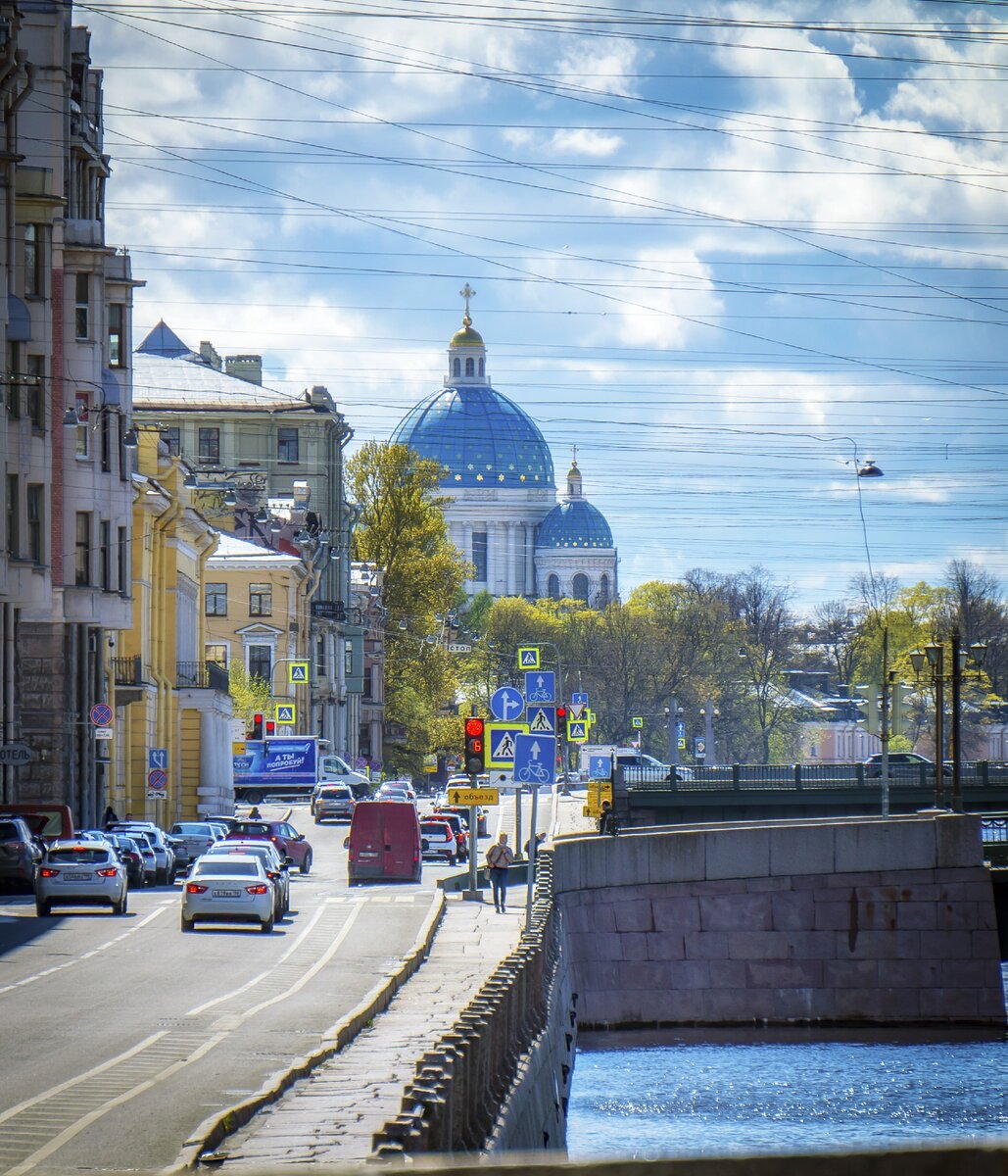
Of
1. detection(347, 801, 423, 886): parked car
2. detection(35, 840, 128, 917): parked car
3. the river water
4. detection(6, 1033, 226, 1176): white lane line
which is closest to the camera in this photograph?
detection(6, 1033, 226, 1176): white lane line

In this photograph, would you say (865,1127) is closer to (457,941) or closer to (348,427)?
(457,941)

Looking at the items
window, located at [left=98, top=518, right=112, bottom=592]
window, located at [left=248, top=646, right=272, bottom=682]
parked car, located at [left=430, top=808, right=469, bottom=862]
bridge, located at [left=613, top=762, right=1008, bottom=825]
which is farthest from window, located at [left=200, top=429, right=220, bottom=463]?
window, located at [left=98, top=518, right=112, bottom=592]

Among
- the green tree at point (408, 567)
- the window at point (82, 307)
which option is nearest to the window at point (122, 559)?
the window at point (82, 307)

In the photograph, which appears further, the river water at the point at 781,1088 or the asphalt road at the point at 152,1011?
the river water at the point at 781,1088

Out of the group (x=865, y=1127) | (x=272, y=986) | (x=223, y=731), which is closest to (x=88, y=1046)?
(x=272, y=986)

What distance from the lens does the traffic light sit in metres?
37.4

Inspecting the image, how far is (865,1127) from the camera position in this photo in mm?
28125

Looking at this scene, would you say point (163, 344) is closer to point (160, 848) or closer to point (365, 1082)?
point (160, 848)

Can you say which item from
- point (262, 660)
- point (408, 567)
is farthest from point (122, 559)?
point (408, 567)

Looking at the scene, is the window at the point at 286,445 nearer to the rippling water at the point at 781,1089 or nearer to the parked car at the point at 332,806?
the parked car at the point at 332,806

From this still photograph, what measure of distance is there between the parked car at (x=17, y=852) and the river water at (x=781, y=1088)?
12.1 metres

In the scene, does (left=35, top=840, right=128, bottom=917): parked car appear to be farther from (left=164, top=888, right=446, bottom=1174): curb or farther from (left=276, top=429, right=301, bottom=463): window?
(left=276, top=429, right=301, bottom=463): window

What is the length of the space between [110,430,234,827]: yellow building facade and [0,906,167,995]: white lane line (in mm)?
23875

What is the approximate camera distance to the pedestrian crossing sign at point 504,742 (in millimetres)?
29797
